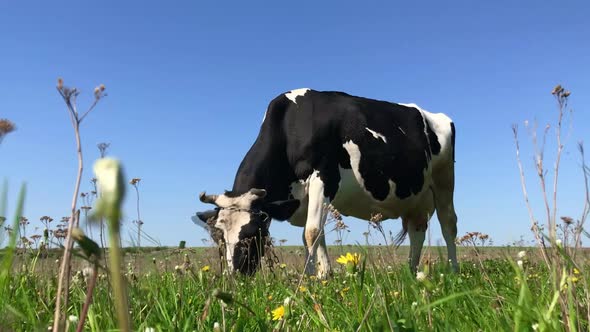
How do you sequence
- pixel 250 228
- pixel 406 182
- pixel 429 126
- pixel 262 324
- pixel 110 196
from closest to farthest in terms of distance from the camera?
pixel 110 196, pixel 262 324, pixel 250 228, pixel 406 182, pixel 429 126

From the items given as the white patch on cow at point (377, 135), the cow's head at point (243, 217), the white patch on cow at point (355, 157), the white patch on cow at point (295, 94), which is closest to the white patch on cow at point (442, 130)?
the white patch on cow at point (377, 135)

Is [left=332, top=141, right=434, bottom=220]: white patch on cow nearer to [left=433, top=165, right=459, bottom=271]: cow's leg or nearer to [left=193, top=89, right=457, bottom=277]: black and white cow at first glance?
[left=193, top=89, right=457, bottom=277]: black and white cow

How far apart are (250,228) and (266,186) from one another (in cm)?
150

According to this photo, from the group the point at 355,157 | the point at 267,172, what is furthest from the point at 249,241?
the point at 355,157

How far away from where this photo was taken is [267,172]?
29.2ft

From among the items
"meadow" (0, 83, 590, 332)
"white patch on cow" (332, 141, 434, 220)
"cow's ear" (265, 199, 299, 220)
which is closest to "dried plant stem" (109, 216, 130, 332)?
"meadow" (0, 83, 590, 332)

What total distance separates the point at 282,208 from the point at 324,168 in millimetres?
1073

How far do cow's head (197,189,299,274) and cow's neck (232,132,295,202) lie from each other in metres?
0.58

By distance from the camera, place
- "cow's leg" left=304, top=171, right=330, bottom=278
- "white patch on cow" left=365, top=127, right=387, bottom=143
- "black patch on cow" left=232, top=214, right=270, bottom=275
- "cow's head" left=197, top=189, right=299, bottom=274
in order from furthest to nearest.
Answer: "white patch on cow" left=365, top=127, right=387, bottom=143 → "cow's leg" left=304, top=171, right=330, bottom=278 → "cow's head" left=197, top=189, right=299, bottom=274 → "black patch on cow" left=232, top=214, right=270, bottom=275

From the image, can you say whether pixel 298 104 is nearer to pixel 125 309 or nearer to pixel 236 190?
pixel 236 190

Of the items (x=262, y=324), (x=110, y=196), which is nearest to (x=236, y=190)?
(x=262, y=324)

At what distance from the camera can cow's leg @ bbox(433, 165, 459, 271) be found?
11.4 m

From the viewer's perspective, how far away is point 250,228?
7.40 meters

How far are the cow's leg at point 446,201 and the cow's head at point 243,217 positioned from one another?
4.47m
